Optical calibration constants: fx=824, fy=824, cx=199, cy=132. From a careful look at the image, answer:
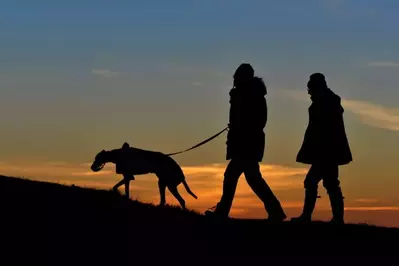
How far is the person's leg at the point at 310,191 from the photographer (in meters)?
15.8

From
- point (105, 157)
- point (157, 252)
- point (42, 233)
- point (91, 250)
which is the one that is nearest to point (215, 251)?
point (157, 252)

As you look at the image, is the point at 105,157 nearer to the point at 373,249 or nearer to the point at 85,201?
the point at 85,201

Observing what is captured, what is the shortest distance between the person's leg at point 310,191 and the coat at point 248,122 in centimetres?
120

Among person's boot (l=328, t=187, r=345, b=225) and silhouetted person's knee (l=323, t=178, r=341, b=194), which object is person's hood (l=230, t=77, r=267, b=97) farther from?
person's boot (l=328, t=187, r=345, b=225)

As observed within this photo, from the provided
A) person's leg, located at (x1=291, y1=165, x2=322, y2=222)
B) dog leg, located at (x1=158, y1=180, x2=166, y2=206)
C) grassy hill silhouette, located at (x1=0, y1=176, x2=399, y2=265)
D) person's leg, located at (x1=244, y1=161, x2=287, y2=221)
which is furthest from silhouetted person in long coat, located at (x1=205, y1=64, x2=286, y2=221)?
dog leg, located at (x1=158, y1=180, x2=166, y2=206)

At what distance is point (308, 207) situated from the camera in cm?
1593

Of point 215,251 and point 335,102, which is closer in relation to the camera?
point 215,251

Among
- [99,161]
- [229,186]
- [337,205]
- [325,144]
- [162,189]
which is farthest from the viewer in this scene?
[99,161]

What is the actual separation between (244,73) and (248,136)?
3.86 feet

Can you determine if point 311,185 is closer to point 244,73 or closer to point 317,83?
point 317,83

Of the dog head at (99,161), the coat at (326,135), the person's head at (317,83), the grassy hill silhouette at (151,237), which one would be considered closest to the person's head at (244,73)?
the person's head at (317,83)

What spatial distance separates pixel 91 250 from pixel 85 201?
142 inches

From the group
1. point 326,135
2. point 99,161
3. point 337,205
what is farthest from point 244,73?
point 99,161

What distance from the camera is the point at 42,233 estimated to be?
1298 cm
